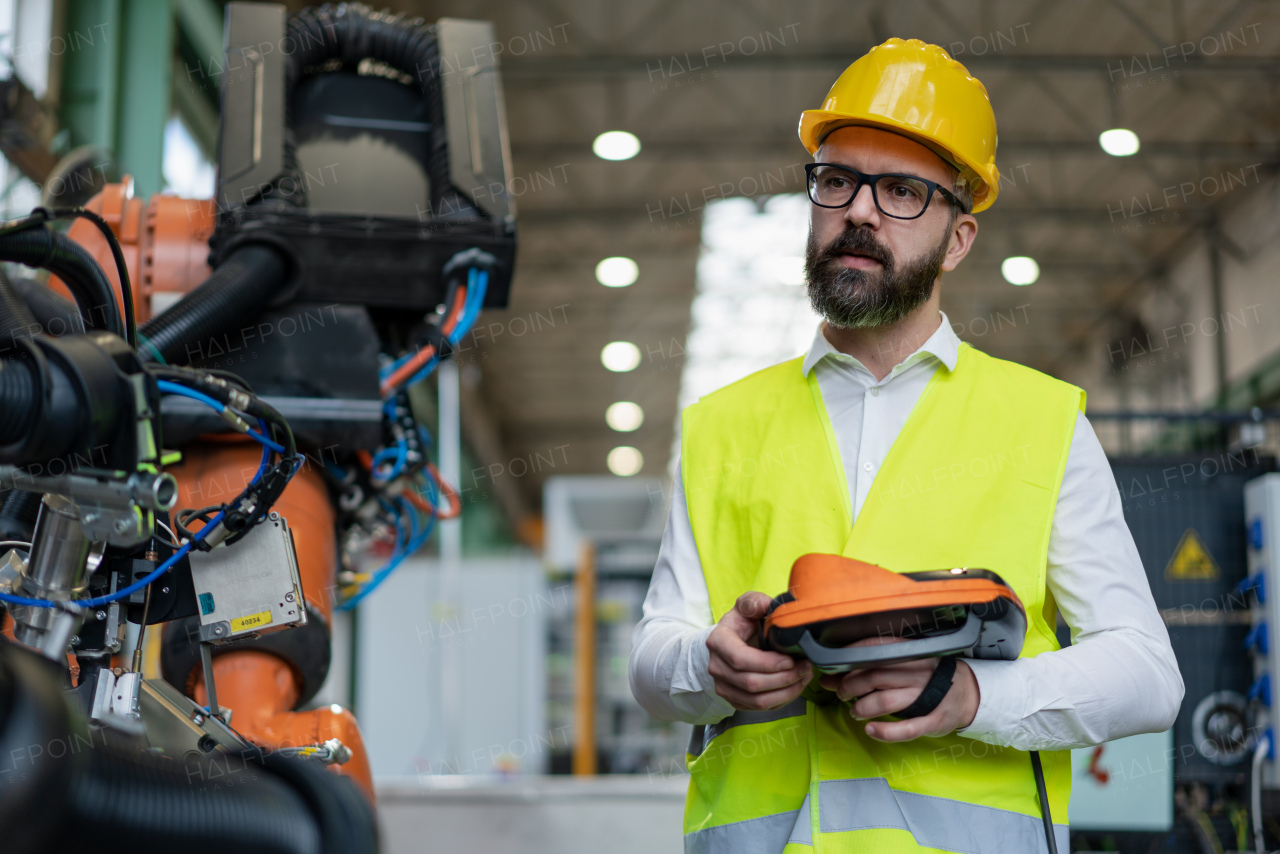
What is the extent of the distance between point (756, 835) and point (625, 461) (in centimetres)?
2229

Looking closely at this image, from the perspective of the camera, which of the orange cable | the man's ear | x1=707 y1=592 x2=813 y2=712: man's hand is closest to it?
x1=707 y1=592 x2=813 y2=712: man's hand

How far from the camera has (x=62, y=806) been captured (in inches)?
28.8

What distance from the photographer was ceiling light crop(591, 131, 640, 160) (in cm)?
1014

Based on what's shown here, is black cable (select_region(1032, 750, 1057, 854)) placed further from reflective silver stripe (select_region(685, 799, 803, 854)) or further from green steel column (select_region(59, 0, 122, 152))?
green steel column (select_region(59, 0, 122, 152))

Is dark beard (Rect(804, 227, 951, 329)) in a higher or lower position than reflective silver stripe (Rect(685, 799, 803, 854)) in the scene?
higher

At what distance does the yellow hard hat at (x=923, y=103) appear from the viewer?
1.76 m

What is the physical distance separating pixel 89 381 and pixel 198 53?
22.8 ft

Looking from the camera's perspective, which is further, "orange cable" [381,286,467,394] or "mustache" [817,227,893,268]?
"orange cable" [381,286,467,394]

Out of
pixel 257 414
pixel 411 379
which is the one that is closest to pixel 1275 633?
pixel 411 379

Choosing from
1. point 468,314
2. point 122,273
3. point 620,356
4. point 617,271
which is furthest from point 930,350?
point 620,356

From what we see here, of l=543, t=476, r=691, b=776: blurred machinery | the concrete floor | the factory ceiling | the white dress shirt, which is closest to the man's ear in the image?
the white dress shirt

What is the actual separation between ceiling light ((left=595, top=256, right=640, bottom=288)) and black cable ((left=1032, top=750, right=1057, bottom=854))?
12162 millimetres

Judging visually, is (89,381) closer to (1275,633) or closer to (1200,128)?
(1275,633)

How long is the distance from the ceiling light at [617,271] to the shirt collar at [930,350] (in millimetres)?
11744
